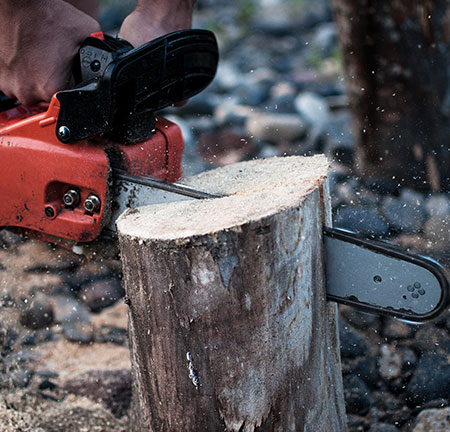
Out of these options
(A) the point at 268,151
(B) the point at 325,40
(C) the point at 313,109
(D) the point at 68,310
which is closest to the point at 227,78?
(C) the point at 313,109

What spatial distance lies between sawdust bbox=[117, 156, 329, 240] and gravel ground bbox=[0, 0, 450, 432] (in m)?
0.82

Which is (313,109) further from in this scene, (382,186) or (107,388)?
(107,388)

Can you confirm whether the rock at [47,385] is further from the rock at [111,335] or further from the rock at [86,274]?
the rock at [86,274]

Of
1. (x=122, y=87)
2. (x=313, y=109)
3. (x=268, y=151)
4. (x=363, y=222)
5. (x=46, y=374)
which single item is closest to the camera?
(x=122, y=87)

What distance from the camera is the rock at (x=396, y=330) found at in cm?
217

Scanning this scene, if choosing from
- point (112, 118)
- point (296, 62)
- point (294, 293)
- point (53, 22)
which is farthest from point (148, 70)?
point (296, 62)

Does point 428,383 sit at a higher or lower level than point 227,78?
lower

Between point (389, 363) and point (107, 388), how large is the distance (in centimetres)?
97

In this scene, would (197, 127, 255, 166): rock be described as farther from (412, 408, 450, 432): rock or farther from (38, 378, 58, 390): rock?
(412, 408, 450, 432): rock

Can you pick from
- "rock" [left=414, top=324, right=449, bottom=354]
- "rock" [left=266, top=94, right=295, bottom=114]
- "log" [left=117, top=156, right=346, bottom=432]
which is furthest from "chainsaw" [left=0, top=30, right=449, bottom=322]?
"rock" [left=266, top=94, right=295, bottom=114]

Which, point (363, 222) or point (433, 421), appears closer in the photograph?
point (433, 421)

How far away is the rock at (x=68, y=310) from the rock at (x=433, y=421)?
1.31 metres

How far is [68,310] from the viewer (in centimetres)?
242

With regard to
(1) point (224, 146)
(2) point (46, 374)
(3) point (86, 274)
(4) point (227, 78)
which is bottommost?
(2) point (46, 374)
